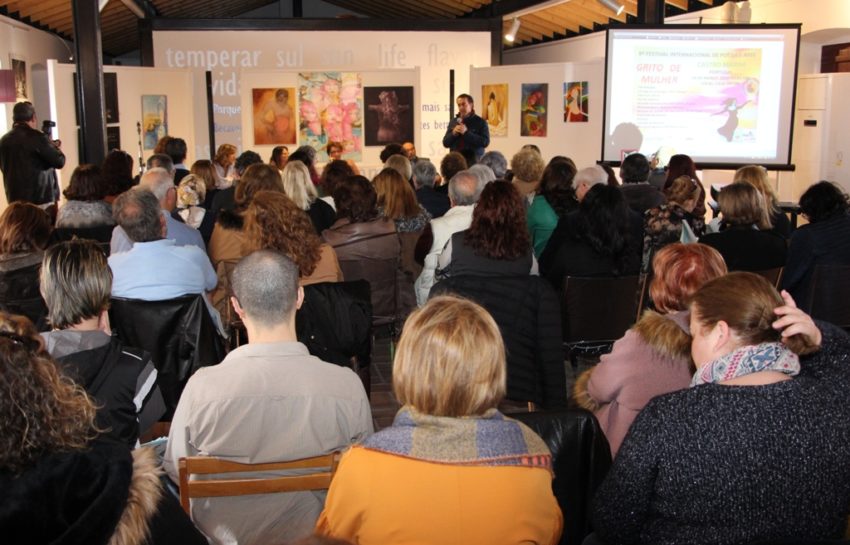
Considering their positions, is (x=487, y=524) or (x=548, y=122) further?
(x=548, y=122)

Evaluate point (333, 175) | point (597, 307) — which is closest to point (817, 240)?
point (597, 307)

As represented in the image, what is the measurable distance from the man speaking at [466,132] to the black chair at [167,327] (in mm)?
5758

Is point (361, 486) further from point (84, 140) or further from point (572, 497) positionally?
point (84, 140)

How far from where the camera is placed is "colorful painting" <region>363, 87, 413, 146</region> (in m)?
12.6

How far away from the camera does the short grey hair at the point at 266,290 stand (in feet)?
8.93

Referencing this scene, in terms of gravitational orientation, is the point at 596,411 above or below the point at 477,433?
below

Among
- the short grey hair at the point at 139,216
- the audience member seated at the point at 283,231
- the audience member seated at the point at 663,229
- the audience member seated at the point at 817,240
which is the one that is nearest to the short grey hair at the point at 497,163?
the audience member seated at the point at 663,229

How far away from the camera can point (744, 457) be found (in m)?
1.83

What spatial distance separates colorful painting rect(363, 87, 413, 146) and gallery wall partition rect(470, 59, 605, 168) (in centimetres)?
107

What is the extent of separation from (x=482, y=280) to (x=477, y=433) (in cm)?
206

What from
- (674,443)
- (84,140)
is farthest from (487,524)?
(84,140)

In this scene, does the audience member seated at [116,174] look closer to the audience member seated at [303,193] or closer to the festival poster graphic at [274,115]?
the audience member seated at [303,193]

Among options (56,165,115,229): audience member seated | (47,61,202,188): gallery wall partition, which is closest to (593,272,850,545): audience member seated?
(56,165,115,229): audience member seated

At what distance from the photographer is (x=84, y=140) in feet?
30.8
